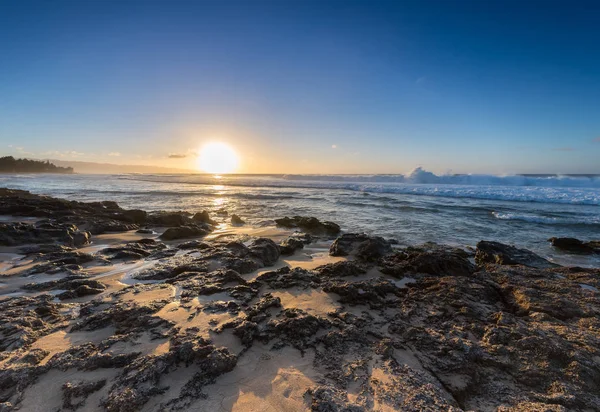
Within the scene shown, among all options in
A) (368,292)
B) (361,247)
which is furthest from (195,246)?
(368,292)

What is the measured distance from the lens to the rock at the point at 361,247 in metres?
6.45

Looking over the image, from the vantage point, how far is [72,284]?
14.6ft

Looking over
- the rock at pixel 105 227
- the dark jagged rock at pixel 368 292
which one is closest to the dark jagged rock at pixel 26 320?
the dark jagged rock at pixel 368 292

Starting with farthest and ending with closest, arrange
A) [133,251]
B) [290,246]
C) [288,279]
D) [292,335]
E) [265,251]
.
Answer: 1. [290,246]
2. [133,251]
3. [265,251]
4. [288,279]
5. [292,335]

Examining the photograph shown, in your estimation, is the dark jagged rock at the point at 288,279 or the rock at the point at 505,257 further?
the rock at the point at 505,257

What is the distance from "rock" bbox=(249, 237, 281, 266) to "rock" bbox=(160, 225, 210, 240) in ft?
10.4

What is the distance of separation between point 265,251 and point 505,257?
5.62 metres

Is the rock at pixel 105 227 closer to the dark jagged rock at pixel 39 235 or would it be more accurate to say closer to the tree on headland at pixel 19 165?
the dark jagged rock at pixel 39 235

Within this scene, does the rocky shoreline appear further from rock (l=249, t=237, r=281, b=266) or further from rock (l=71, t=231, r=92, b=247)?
rock (l=71, t=231, r=92, b=247)

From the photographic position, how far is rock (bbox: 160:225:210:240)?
27.5 ft

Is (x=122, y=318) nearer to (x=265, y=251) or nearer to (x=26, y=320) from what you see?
(x=26, y=320)

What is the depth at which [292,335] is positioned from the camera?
10.5 ft

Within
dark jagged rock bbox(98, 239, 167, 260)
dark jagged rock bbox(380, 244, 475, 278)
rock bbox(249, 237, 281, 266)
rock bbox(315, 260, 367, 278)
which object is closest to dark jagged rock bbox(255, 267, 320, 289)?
rock bbox(315, 260, 367, 278)

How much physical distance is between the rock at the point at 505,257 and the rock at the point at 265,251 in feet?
16.0
